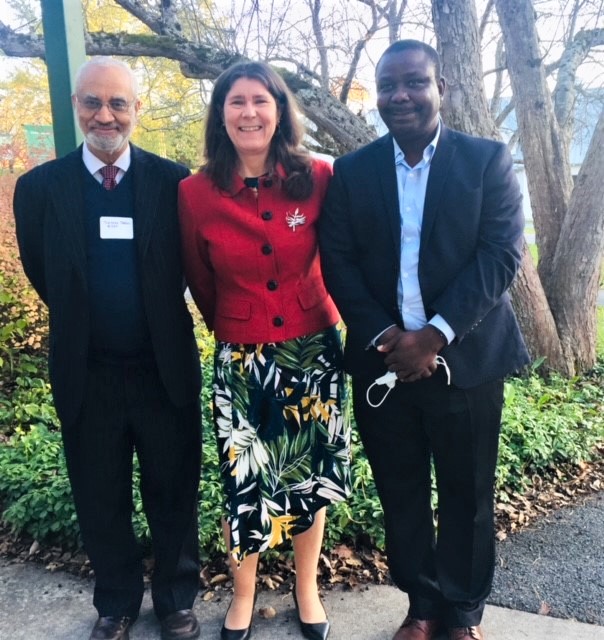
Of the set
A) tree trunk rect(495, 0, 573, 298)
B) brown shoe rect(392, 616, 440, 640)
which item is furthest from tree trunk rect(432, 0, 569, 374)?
brown shoe rect(392, 616, 440, 640)

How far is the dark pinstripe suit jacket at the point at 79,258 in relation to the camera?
95.1 inches

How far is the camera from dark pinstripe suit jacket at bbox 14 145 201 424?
2.42 metres

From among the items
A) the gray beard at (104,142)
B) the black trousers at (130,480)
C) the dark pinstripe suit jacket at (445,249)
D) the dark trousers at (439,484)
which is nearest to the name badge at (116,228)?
the gray beard at (104,142)

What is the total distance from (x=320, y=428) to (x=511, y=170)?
122 centimetres

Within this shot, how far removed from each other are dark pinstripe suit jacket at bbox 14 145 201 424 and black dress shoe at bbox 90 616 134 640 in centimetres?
92

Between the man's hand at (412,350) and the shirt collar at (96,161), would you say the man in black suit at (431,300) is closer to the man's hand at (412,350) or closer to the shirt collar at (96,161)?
the man's hand at (412,350)

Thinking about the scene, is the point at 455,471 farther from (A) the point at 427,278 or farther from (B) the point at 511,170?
(B) the point at 511,170

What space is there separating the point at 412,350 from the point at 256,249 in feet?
2.30

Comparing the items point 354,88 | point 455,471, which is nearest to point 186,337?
point 455,471

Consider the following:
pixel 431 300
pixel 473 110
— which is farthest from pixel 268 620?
pixel 473 110

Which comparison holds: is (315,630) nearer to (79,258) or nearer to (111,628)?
(111,628)

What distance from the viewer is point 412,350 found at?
2.32 metres

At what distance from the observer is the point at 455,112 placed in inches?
216

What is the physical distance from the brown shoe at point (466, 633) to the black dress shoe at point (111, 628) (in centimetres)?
138
